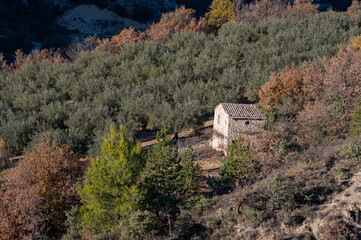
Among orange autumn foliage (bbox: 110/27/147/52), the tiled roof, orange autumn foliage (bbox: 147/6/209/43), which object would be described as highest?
orange autumn foliage (bbox: 147/6/209/43)

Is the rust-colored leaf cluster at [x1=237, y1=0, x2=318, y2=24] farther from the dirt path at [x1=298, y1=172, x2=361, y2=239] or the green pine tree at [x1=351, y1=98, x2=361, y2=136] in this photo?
the dirt path at [x1=298, y1=172, x2=361, y2=239]

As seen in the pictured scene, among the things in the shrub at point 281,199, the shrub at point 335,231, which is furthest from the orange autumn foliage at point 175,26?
the shrub at point 335,231

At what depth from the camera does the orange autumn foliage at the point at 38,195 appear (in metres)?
20.3

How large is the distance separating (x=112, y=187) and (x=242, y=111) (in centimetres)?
1466

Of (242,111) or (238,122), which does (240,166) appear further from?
(242,111)

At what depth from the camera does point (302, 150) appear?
Answer: 2256cm

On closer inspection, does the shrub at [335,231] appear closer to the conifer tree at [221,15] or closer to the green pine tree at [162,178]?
the green pine tree at [162,178]

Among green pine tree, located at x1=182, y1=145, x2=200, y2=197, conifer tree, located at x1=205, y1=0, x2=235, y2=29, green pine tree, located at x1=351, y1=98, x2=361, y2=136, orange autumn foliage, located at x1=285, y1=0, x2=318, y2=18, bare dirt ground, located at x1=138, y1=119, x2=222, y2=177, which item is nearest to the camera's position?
green pine tree, located at x1=182, y1=145, x2=200, y2=197

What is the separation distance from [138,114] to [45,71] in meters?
23.0

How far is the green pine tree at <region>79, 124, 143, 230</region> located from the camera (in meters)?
18.8

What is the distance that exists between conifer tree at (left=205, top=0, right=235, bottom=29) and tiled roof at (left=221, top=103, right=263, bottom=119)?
1767 inches

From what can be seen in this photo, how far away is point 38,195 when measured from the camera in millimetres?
21438

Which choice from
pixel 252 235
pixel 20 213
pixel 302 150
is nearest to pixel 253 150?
pixel 302 150

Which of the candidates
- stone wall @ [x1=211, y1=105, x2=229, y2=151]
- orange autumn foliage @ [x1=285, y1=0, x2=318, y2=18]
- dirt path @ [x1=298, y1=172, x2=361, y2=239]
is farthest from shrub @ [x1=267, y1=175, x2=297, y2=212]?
orange autumn foliage @ [x1=285, y1=0, x2=318, y2=18]
